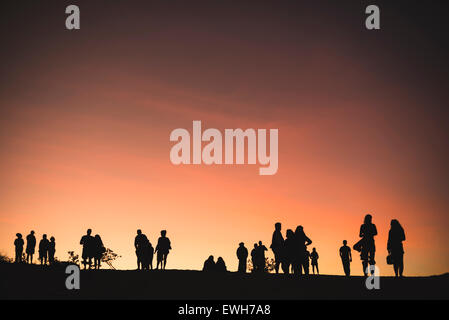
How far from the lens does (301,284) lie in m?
23.2

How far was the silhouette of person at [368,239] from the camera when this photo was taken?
2334cm

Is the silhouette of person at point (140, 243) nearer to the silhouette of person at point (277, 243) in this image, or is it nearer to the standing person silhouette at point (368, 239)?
the silhouette of person at point (277, 243)

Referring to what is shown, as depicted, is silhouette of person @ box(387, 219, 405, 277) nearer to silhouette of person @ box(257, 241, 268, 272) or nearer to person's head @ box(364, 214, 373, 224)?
person's head @ box(364, 214, 373, 224)

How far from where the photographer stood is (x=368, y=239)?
2336 cm

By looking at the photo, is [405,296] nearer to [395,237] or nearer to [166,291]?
[395,237]

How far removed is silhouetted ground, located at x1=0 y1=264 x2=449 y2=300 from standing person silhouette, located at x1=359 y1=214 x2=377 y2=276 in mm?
1056

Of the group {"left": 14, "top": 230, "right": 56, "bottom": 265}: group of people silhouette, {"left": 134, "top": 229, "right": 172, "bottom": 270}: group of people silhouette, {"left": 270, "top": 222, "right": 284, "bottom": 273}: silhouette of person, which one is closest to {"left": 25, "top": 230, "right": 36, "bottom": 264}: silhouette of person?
{"left": 14, "top": 230, "right": 56, "bottom": 265}: group of people silhouette

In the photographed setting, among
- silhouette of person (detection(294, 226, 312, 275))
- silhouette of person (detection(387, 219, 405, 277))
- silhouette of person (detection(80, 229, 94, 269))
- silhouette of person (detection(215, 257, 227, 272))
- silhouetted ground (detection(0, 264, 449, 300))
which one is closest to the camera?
silhouetted ground (detection(0, 264, 449, 300))

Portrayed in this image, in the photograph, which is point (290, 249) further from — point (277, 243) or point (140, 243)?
point (140, 243)

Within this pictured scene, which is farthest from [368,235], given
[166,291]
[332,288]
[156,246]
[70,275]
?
[70,275]

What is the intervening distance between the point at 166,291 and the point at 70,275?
4689mm

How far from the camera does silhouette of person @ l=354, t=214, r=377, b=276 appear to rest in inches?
919

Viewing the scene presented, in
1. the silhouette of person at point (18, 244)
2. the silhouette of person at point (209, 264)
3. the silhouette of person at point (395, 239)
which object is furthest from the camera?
the silhouette of person at point (18, 244)

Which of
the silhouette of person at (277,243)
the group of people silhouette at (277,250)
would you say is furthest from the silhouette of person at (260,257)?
the silhouette of person at (277,243)
